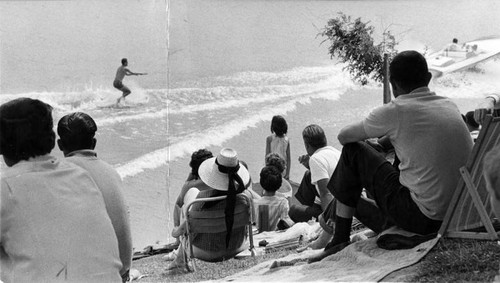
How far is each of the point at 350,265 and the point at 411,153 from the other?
0.66m

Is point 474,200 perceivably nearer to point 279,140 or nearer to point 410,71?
point 410,71

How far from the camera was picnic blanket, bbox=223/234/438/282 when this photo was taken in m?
4.19

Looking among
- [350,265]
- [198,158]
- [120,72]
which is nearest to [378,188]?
[350,265]

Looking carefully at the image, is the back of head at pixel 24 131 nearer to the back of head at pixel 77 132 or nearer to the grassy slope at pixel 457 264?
the back of head at pixel 77 132

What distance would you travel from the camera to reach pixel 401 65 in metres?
4.50

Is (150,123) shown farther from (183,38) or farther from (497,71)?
(497,71)

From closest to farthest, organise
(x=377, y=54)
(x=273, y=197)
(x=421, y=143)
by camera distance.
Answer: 1. (x=421, y=143)
2. (x=273, y=197)
3. (x=377, y=54)

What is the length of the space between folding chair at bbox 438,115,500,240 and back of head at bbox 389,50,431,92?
60 cm

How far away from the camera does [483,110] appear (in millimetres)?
4277

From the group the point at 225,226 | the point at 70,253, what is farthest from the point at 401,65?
the point at 70,253

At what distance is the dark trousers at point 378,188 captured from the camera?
4.36 meters

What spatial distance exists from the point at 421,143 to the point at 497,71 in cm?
790

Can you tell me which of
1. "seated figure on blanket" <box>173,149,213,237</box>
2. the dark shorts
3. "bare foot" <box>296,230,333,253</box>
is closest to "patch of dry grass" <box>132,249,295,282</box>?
"seated figure on blanket" <box>173,149,213,237</box>

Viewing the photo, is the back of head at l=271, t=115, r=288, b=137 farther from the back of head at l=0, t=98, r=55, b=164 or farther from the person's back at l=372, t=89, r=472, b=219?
the back of head at l=0, t=98, r=55, b=164
